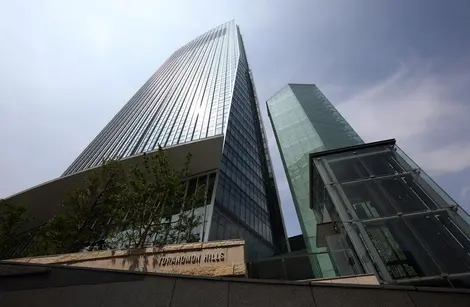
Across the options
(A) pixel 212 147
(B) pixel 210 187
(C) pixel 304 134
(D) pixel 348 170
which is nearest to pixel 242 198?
(B) pixel 210 187

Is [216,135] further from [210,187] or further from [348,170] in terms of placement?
[348,170]

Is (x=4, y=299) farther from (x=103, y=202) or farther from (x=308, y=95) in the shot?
(x=308, y=95)

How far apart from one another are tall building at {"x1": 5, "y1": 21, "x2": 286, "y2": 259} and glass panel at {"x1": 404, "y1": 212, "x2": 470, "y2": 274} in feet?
23.2

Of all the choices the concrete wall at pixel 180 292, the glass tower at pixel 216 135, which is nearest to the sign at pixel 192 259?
the concrete wall at pixel 180 292

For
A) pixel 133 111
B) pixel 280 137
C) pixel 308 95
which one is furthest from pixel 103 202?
pixel 133 111

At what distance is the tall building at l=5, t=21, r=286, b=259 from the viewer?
27688 millimetres

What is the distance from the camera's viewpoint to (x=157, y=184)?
13.8 meters

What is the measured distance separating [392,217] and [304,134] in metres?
24.2

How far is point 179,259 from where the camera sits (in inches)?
373

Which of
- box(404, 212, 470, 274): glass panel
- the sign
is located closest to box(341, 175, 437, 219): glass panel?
box(404, 212, 470, 274): glass panel

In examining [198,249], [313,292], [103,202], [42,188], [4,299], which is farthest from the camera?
[42,188]

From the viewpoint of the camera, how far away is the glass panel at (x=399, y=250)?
27.4ft

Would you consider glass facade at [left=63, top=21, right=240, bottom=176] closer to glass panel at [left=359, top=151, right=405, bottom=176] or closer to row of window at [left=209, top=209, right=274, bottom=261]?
row of window at [left=209, top=209, right=274, bottom=261]

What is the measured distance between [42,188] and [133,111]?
3644 centimetres
